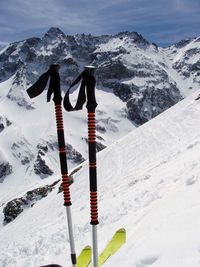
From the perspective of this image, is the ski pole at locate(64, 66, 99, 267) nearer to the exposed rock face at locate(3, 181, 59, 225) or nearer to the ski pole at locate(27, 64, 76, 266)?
the ski pole at locate(27, 64, 76, 266)

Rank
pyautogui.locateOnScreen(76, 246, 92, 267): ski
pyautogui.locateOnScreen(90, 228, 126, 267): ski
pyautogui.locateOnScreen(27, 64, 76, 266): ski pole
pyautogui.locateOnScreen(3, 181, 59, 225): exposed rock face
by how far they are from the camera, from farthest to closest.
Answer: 1. pyautogui.locateOnScreen(3, 181, 59, 225): exposed rock face
2. pyautogui.locateOnScreen(76, 246, 92, 267): ski
3. pyautogui.locateOnScreen(90, 228, 126, 267): ski
4. pyautogui.locateOnScreen(27, 64, 76, 266): ski pole

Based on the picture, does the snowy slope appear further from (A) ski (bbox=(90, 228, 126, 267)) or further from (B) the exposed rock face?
(B) the exposed rock face

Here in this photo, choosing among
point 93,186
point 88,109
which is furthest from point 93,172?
point 88,109

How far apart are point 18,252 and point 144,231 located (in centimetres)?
802

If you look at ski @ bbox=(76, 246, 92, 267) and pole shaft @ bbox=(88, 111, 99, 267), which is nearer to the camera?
pole shaft @ bbox=(88, 111, 99, 267)

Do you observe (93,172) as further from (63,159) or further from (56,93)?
(56,93)

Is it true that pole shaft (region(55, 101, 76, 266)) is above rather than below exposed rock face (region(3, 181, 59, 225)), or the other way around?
above

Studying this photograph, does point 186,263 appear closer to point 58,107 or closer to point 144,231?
point 144,231

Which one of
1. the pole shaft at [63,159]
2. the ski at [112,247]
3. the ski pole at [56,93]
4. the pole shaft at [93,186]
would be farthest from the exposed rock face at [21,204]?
the pole shaft at [93,186]

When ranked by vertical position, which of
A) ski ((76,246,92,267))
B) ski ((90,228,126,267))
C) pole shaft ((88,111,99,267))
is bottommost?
ski ((76,246,92,267))

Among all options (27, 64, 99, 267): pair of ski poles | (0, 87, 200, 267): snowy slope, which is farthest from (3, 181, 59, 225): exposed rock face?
(27, 64, 99, 267): pair of ski poles

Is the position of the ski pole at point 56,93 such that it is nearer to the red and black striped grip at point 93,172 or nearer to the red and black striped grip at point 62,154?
the red and black striped grip at point 62,154

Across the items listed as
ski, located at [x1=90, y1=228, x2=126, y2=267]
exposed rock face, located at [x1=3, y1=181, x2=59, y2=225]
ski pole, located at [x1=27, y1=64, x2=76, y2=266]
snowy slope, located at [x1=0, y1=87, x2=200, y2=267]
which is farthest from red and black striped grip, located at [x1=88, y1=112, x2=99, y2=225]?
exposed rock face, located at [x1=3, y1=181, x2=59, y2=225]

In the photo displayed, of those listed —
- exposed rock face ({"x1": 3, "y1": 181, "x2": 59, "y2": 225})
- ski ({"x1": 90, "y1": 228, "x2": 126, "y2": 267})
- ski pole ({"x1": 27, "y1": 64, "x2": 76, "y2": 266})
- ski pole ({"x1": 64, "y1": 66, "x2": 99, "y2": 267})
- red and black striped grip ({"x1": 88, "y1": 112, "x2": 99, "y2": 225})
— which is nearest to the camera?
ski pole ({"x1": 64, "y1": 66, "x2": 99, "y2": 267})
